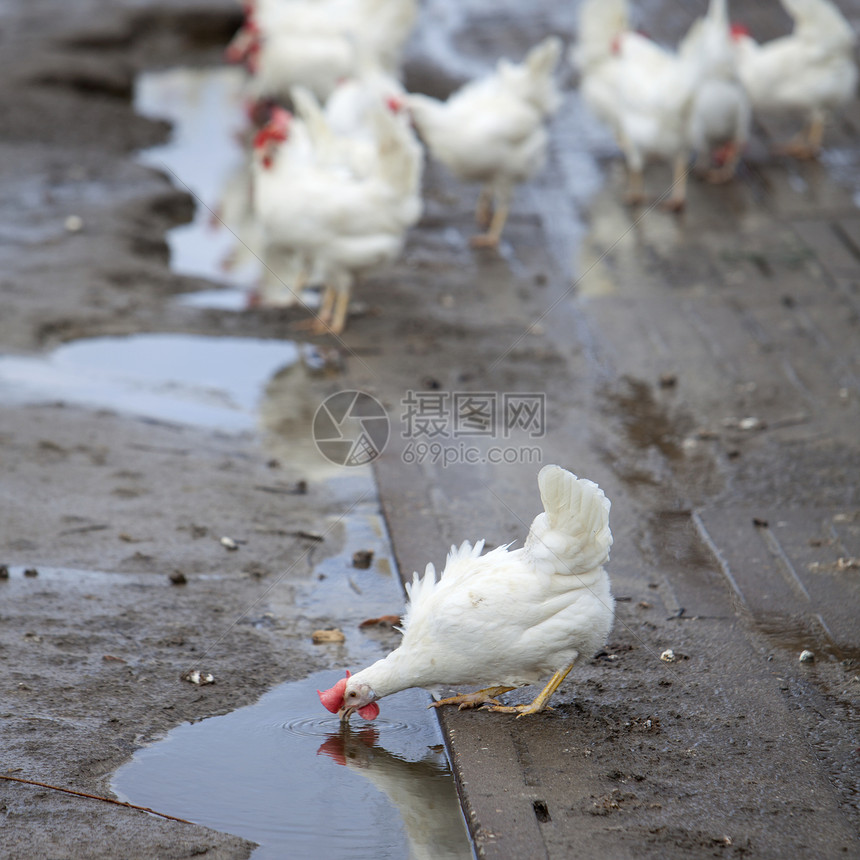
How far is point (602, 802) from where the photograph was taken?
9.96 ft

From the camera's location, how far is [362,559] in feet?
14.7

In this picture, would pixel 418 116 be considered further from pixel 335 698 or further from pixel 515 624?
pixel 335 698

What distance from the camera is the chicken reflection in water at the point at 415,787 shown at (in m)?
3.01

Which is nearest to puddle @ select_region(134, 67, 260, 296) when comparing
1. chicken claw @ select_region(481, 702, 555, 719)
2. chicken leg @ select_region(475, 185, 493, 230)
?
chicken leg @ select_region(475, 185, 493, 230)

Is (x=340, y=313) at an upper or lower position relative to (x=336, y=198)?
lower

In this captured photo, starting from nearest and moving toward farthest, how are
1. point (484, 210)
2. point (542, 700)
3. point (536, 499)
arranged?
point (542, 700), point (536, 499), point (484, 210)

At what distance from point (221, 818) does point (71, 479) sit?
2271 millimetres

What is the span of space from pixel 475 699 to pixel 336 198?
3754 millimetres

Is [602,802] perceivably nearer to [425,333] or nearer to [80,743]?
[80,743]

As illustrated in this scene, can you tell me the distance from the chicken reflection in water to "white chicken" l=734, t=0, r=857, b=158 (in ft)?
25.7

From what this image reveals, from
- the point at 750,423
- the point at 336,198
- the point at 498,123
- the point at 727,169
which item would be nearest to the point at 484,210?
the point at 498,123

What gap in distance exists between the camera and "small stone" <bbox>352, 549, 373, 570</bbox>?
4465 millimetres

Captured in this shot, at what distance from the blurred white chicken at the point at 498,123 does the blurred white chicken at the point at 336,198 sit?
1.29 m

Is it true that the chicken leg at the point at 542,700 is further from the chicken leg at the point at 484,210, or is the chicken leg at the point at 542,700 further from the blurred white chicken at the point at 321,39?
the blurred white chicken at the point at 321,39
